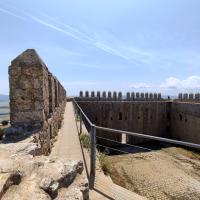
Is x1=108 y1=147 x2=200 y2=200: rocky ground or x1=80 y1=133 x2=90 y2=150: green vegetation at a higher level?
x1=80 y1=133 x2=90 y2=150: green vegetation

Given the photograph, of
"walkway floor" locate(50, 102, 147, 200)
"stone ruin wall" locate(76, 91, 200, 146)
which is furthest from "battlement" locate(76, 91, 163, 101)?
"walkway floor" locate(50, 102, 147, 200)

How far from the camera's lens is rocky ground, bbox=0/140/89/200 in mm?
1974

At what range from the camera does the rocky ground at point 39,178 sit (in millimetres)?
1974

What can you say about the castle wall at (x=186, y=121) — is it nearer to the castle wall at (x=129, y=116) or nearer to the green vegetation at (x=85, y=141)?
the castle wall at (x=129, y=116)

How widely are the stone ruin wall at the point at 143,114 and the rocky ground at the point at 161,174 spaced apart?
12.8 ft

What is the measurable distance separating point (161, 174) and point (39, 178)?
1039cm

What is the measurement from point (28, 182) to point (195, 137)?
19508 mm

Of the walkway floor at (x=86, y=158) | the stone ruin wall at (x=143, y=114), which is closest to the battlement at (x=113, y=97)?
the stone ruin wall at (x=143, y=114)

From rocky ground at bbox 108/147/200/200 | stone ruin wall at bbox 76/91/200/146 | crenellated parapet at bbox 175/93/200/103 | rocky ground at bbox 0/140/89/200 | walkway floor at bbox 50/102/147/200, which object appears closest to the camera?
rocky ground at bbox 0/140/89/200

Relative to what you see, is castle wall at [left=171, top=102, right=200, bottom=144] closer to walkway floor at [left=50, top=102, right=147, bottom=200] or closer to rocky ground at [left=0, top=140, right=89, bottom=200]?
walkway floor at [left=50, top=102, right=147, bottom=200]

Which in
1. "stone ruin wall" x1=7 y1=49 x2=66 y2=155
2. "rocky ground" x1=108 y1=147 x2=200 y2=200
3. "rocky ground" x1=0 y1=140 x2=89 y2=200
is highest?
"stone ruin wall" x1=7 y1=49 x2=66 y2=155

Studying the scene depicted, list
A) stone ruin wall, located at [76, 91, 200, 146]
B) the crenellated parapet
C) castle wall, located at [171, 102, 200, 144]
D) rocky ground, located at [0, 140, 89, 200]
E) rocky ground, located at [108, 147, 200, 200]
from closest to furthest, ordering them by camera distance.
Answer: rocky ground, located at [0, 140, 89, 200] < rocky ground, located at [108, 147, 200, 200] < castle wall, located at [171, 102, 200, 144] < stone ruin wall, located at [76, 91, 200, 146] < the crenellated parapet

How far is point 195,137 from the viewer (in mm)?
19516

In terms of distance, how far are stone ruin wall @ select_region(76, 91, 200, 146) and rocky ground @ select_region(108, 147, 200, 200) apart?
391cm
